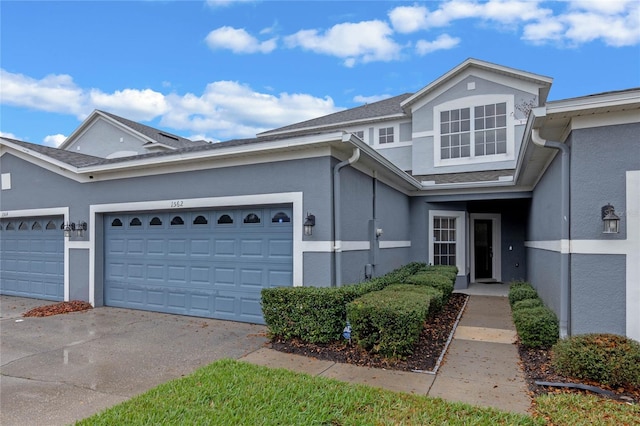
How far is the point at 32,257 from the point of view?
1055 cm

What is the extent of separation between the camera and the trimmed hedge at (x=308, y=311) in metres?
5.90

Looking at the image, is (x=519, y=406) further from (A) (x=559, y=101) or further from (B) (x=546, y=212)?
(B) (x=546, y=212)

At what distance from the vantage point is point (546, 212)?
746cm

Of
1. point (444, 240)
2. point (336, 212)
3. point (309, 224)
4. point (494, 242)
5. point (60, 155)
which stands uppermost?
point (60, 155)

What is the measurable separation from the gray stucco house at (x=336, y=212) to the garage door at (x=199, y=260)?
3cm

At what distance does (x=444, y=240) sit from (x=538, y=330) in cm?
693

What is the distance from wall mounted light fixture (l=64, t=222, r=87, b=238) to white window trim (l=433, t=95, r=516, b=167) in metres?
11.5

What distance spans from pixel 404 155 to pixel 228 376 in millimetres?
13234

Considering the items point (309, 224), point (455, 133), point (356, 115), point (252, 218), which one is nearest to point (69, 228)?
point (252, 218)

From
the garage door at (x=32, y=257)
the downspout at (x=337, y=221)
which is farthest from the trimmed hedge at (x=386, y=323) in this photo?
the garage door at (x=32, y=257)

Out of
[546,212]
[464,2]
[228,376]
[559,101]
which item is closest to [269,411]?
[228,376]

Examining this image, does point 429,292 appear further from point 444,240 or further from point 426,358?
point 444,240

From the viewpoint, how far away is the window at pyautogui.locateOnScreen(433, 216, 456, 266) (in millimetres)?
12281

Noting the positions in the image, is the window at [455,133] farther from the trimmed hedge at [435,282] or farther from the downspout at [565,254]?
the downspout at [565,254]
